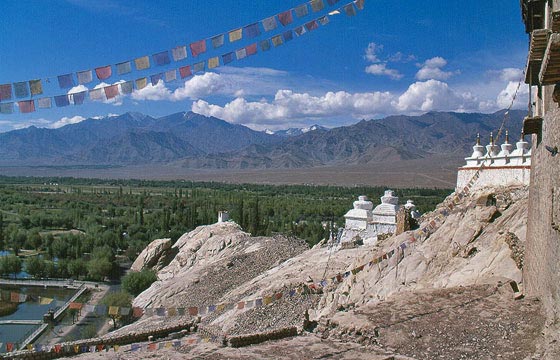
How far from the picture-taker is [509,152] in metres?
19.6

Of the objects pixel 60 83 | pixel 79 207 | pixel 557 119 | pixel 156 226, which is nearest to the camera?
pixel 557 119

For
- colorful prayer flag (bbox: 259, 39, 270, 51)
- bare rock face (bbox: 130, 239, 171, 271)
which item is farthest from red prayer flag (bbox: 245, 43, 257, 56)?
bare rock face (bbox: 130, 239, 171, 271)

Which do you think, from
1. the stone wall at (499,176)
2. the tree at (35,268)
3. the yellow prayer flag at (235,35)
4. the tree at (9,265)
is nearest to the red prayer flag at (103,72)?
the yellow prayer flag at (235,35)

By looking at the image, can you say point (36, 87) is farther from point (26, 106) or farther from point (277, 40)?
point (277, 40)

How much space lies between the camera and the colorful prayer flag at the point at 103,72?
9677 mm

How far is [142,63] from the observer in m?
10.0

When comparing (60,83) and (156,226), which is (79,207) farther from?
(60,83)

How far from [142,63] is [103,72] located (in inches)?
29.6

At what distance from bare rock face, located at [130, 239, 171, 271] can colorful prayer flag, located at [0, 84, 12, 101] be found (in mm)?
31222

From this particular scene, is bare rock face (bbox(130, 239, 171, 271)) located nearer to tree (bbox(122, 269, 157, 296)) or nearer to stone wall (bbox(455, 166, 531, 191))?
tree (bbox(122, 269, 157, 296))

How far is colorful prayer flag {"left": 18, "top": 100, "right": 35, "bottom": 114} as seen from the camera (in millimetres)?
9281

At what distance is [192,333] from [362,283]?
19.1 ft

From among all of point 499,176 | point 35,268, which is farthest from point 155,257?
point 499,176

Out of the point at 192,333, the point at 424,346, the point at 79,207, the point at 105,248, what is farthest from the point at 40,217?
the point at 424,346
